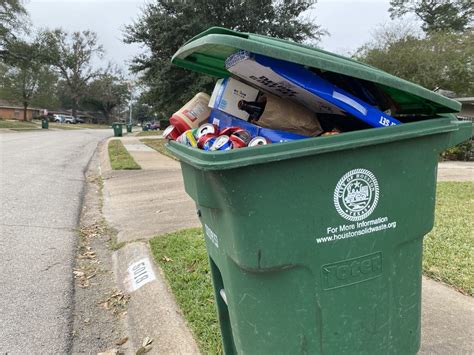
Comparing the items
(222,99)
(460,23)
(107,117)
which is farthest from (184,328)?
(107,117)

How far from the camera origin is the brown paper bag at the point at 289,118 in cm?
188

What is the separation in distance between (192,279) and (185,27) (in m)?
15.8

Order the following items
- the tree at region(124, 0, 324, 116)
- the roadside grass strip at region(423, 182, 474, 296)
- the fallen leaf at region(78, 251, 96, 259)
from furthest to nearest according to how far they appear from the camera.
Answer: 1. the tree at region(124, 0, 324, 116)
2. the fallen leaf at region(78, 251, 96, 259)
3. the roadside grass strip at region(423, 182, 474, 296)

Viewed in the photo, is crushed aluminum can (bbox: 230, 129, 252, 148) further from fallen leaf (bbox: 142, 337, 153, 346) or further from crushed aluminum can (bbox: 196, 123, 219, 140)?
fallen leaf (bbox: 142, 337, 153, 346)

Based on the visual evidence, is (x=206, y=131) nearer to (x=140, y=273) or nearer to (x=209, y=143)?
(x=209, y=143)

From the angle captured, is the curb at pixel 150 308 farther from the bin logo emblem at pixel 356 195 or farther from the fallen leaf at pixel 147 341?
the bin logo emblem at pixel 356 195

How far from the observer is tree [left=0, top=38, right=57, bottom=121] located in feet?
138

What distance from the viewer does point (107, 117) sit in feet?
290

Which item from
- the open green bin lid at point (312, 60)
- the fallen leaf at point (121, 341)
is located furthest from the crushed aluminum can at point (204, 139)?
the fallen leaf at point (121, 341)

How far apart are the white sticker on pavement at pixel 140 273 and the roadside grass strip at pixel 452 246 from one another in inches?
101

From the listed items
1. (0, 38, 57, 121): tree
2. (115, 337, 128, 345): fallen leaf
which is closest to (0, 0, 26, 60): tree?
(0, 38, 57, 121): tree

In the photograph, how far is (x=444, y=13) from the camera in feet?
123

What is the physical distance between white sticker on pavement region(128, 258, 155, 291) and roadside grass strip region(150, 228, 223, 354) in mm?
122

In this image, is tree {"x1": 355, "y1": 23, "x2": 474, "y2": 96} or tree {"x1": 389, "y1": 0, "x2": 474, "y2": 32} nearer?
tree {"x1": 355, "y1": 23, "x2": 474, "y2": 96}
